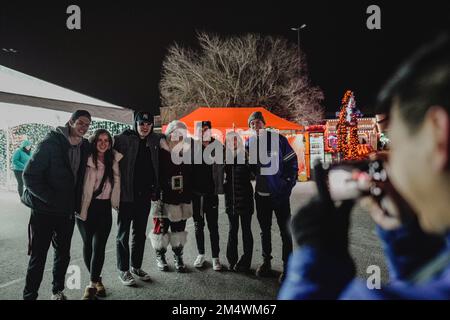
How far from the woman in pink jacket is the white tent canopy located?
2.69 metres

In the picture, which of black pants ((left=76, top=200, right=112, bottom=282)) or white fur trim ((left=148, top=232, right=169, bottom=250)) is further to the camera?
white fur trim ((left=148, top=232, right=169, bottom=250))

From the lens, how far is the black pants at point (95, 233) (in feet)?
10.4

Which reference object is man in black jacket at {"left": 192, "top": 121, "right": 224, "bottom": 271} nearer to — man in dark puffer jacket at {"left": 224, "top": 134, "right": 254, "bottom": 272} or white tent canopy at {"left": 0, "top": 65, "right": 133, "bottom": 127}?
man in dark puffer jacket at {"left": 224, "top": 134, "right": 254, "bottom": 272}

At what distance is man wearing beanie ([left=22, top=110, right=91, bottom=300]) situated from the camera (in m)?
2.82

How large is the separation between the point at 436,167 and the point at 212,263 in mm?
3892

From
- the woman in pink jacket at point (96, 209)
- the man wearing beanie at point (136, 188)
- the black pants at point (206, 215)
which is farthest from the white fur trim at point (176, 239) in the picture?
the woman in pink jacket at point (96, 209)

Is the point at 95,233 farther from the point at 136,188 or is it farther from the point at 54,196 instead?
the point at 136,188

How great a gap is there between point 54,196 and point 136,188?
94 centimetres

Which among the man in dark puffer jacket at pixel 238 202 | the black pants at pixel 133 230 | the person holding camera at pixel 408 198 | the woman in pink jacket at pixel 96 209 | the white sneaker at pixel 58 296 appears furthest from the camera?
the man in dark puffer jacket at pixel 238 202

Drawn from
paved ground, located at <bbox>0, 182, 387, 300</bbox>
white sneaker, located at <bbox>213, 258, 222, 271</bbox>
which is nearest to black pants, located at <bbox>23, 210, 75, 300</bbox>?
paved ground, located at <bbox>0, 182, 387, 300</bbox>

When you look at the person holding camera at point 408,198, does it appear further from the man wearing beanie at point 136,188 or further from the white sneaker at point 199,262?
the white sneaker at point 199,262

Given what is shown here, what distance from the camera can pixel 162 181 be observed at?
155 inches

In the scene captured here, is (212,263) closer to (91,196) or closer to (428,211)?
(91,196)
